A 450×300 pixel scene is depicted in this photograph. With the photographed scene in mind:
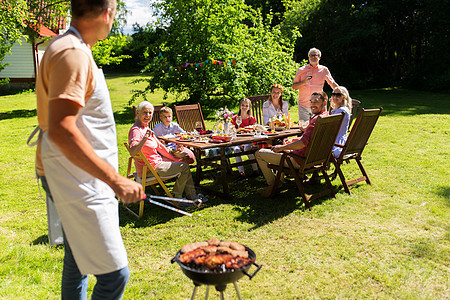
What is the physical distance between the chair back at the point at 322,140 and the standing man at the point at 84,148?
321cm

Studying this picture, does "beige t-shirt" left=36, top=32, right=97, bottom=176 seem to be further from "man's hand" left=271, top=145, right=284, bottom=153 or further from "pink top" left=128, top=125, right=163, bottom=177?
"man's hand" left=271, top=145, right=284, bottom=153

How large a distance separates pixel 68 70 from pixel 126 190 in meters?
0.51

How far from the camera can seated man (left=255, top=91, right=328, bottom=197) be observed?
15.6 ft

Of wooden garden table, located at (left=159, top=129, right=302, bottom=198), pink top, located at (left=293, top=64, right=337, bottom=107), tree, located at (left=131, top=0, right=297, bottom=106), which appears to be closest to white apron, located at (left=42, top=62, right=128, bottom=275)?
wooden garden table, located at (left=159, top=129, right=302, bottom=198)

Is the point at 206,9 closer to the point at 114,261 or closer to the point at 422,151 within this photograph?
the point at 422,151

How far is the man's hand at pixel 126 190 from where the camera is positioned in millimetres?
1579

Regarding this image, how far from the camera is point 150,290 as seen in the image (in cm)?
310

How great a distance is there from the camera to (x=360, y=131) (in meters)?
5.31

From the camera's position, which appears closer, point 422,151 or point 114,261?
point 114,261

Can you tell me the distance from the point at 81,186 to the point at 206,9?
9844 mm

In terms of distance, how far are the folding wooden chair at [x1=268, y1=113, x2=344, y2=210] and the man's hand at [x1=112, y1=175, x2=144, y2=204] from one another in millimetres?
3249

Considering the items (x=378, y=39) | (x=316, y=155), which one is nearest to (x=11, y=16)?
(x=316, y=155)

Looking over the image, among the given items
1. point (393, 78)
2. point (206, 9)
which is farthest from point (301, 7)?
point (206, 9)

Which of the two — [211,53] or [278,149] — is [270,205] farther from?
[211,53]
